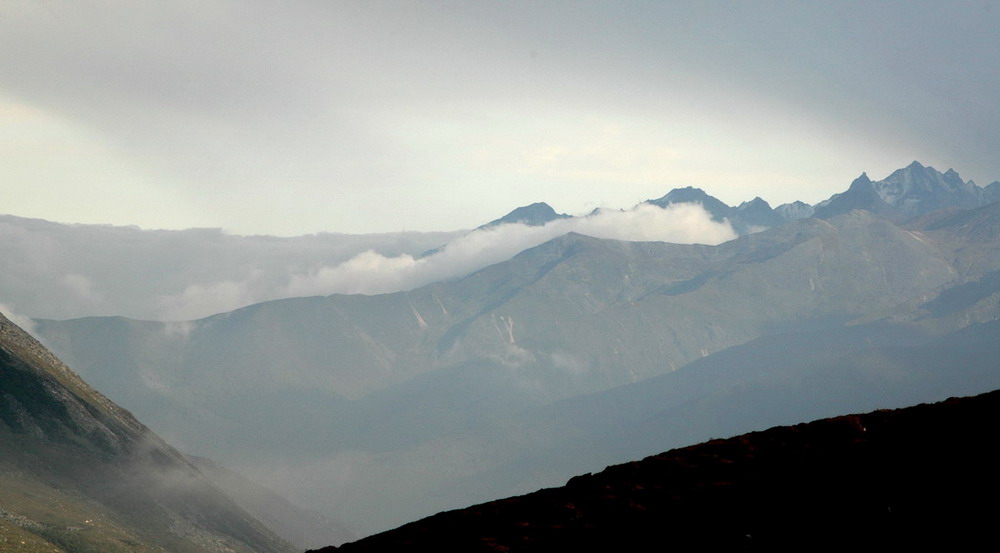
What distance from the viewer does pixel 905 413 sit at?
201 feet

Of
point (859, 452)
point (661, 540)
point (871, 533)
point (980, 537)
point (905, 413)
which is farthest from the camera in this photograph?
point (905, 413)

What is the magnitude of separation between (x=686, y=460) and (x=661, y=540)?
40.2 ft

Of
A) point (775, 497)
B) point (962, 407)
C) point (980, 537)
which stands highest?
point (962, 407)

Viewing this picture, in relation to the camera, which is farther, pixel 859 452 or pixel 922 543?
pixel 859 452

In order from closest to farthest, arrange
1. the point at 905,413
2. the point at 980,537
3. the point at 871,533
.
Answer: the point at 980,537 < the point at 871,533 < the point at 905,413

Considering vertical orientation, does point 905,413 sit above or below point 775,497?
above

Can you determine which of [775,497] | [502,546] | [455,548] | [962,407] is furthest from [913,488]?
[455,548]

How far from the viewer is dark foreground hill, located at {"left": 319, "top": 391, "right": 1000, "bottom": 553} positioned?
4659 centimetres

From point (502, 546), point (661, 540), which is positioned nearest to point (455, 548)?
point (502, 546)

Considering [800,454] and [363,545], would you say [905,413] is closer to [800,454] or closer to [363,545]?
[800,454]

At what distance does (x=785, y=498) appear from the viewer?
51.6m

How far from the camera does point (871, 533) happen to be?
152 ft

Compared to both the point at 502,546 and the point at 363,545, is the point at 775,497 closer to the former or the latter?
the point at 502,546

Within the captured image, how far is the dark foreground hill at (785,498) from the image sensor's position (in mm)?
46594
